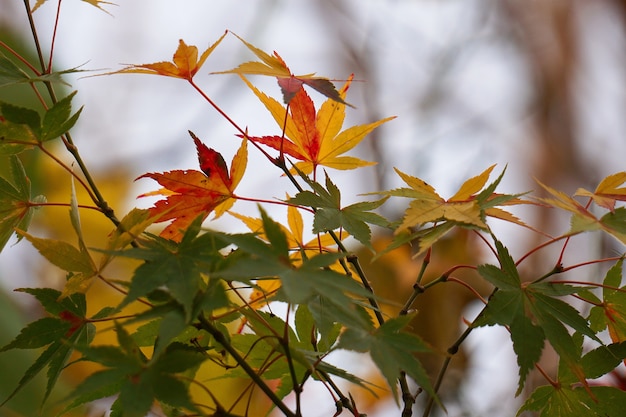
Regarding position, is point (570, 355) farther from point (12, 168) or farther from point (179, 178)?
point (12, 168)

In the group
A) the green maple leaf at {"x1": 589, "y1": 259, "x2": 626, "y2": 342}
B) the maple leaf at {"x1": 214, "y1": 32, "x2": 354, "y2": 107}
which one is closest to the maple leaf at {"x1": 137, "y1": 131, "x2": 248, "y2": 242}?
the maple leaf at {"x1": 214, "y1": 32, "x2": 354, "y2": 107}

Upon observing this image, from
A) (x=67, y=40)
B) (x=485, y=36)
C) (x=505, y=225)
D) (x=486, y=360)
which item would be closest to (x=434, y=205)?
(x=486, y=360)

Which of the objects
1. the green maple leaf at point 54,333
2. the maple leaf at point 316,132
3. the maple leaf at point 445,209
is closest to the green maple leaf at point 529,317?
the maple leaf at point 445,209

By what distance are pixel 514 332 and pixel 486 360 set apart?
1.18 m

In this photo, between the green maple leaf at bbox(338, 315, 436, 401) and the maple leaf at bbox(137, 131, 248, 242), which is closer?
the green maple leaf at bbox(338, 315, 436, 401)

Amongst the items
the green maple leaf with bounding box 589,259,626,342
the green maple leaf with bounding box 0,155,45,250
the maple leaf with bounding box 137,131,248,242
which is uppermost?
the green maple leaf with bounding box 589,259,626,342

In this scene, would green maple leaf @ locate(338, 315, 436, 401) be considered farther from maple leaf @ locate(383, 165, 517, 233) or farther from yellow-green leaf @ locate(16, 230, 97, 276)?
yellow-green leaf @ locate(16, 230, 97, 276)

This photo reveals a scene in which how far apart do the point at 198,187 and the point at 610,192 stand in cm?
31

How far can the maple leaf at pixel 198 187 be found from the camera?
545mm

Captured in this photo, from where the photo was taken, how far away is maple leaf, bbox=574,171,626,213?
53cm

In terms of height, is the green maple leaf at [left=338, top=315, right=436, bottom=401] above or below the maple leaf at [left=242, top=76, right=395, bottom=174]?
below

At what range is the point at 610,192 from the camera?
550mm

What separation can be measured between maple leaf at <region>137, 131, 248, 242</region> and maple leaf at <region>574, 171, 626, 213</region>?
0.27 meters

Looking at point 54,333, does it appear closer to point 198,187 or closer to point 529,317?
point 198,187
